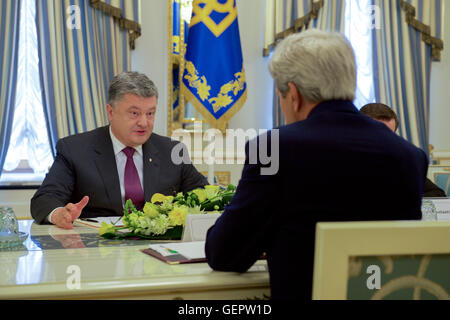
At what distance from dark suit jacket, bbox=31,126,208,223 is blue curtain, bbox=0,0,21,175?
201 centimetres

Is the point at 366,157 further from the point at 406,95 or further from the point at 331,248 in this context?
the point at 406,95

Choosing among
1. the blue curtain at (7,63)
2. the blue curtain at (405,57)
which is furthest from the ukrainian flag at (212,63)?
the blue curtain at (405,57)

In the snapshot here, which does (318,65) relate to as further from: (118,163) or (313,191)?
(118,163)

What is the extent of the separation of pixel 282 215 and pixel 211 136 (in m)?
4.07

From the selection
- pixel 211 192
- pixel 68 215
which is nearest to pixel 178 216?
pixel 211 192

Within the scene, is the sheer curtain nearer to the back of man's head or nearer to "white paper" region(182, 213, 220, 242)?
the back of man's head

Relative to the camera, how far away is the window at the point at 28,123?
4875 mm

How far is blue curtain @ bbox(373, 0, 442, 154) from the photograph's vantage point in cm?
583

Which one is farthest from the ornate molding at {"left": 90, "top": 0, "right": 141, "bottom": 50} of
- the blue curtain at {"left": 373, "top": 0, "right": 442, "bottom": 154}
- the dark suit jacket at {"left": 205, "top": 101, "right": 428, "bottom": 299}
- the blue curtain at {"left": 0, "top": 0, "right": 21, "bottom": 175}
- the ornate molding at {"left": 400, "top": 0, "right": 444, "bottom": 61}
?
the dark suit jacket at {"left": 205, "top": 101, "right": 428, "bottom": 299}

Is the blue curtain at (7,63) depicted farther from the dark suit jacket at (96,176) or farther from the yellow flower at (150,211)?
the yellow flower at (150,211)

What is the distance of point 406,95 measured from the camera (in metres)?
5.86

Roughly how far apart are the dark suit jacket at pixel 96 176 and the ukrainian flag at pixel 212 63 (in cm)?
207

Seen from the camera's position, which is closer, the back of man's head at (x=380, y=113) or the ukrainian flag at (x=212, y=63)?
the back of man's head at (x=380, y=113)

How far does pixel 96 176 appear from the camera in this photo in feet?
9.51
